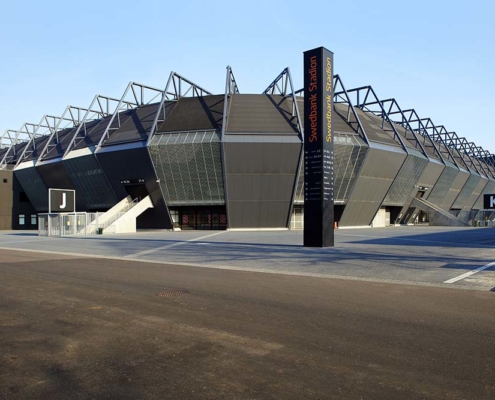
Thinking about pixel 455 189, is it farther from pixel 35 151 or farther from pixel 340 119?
pixel 35 151

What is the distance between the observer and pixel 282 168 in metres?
41.3

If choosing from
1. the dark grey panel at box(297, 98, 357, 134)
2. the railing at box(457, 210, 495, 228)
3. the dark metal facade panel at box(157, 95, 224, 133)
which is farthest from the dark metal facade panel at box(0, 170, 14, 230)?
the railing at box(457, 210, 495, 228)

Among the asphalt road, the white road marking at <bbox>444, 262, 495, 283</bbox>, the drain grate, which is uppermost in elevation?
the asphalt road

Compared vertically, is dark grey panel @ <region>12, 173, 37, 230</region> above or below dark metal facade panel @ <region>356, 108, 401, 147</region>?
below

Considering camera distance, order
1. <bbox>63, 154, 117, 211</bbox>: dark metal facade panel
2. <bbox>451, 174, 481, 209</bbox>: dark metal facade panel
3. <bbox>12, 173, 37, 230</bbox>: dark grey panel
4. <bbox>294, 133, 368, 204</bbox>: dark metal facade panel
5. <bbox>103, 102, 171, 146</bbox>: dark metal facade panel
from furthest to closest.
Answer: <bbox>451, 174, 481, 209</bbox>: dark metal facade panel < <bbox>12, 173, 37, 230</bbox>: dark grey panel < <bbox>63, 154, 117, 211</bbox>: dark metal facade panel < <bbox>103, 102, 171, 146</bbox>: dark metal facade panel < <bbox>294, 133, 368, 204</bbox>: dark metal facade panel

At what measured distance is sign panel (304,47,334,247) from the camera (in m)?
22.7

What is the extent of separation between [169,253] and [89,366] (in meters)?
15.3

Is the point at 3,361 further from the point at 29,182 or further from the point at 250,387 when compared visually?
the point at 29,182

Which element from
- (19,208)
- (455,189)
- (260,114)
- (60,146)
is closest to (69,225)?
(260,114)

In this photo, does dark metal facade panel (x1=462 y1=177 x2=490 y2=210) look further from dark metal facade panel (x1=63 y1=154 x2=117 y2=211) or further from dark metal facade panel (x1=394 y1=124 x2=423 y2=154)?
dark metal facade panel (x1=63 y1=154 x2=117 y2=211)

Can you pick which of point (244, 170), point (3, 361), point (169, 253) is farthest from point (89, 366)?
point (244, 170)

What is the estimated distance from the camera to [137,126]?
46.8 meters

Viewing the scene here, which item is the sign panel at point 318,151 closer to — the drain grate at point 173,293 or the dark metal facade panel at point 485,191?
the drain grate at point 173,293

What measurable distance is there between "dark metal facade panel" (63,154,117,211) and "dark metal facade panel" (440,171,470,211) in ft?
156
